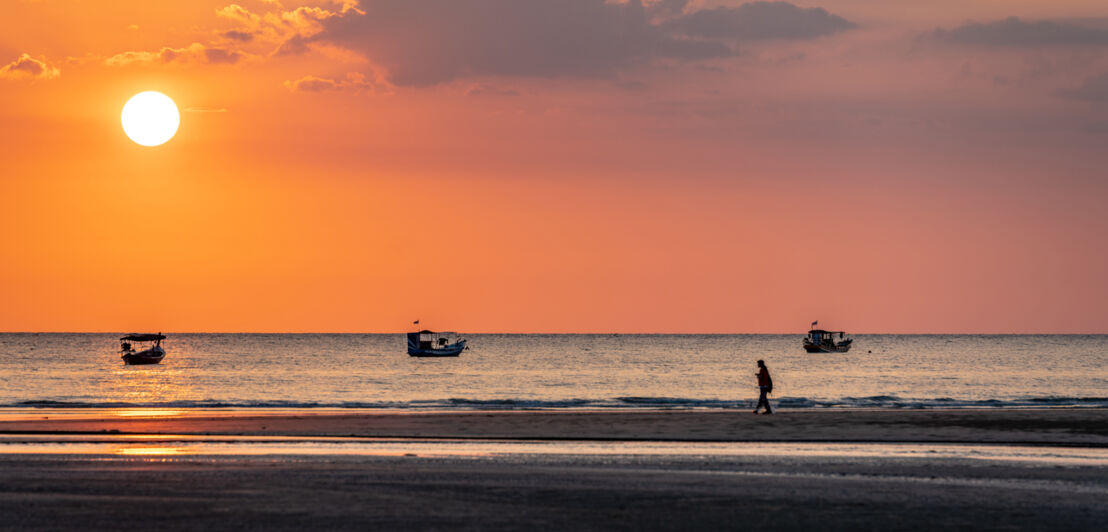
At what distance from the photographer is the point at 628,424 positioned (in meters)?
Result: 42.7

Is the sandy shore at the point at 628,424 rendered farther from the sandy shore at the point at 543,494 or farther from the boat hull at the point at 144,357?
the boat hull at the point at 144,357

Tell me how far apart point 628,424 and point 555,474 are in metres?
17.6

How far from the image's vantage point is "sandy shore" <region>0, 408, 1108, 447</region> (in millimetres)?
37719

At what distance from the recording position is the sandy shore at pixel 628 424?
124ft

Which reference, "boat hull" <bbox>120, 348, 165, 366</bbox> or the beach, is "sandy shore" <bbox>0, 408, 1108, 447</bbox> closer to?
the beach

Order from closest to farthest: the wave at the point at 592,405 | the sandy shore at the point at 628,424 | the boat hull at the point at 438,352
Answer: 1. the sandy shore at the point at 628,424
2. the wave at the point at 592,405
3. the boat hull at the point at 438,352

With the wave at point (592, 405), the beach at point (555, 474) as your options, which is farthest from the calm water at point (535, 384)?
the beach at point (555, 474)

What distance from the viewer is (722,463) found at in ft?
92.6

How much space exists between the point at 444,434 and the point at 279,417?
11.8 metres

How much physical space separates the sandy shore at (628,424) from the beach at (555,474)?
0.21 meters

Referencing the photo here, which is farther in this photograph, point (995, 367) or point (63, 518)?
point (995, 367)

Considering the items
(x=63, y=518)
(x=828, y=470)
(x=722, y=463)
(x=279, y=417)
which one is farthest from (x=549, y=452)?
(x=279, y=417)

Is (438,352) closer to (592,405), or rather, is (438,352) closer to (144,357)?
(144,357)

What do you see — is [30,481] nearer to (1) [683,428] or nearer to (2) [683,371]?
(1) [683,428]
